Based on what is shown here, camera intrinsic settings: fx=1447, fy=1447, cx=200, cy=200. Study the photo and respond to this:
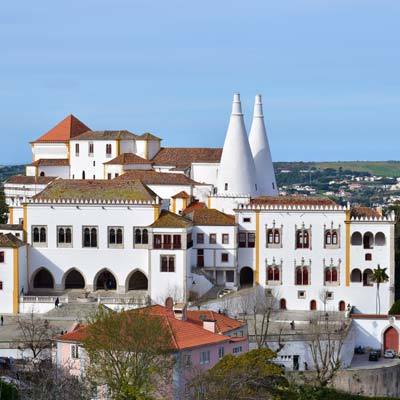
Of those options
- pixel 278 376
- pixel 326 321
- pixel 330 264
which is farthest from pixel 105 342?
pixel 330 264

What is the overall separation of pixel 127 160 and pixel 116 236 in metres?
12.5

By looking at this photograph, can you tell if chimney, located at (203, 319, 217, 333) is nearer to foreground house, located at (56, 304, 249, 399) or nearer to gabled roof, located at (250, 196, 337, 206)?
foreground house, located at (56, 304, 249, 399)

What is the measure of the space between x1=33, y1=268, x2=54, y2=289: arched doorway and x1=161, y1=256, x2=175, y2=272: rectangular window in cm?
693

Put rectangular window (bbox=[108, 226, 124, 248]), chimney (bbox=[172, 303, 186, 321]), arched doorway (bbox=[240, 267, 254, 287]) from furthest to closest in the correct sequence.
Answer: arched doorway (bbox=[240, 267, 254, 287]) → rectangular window (bbox=[108, 226, 124, 248]) → chimney (bbox=[172, 303, 186, 321])

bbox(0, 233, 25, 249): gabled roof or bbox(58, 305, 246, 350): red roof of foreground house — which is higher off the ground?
bbox(0, 233, 25, 249): gabled roof

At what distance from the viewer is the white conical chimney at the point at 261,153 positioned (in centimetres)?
8575

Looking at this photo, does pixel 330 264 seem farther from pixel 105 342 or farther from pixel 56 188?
pixel 105 342

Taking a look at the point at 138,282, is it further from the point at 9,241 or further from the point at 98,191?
the point at 9,241

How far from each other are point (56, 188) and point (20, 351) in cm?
1775

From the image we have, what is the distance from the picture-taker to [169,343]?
5634 centimetres

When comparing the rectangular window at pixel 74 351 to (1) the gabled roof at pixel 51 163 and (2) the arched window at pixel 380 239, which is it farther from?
(1) the gabled roof at pixel 51 163

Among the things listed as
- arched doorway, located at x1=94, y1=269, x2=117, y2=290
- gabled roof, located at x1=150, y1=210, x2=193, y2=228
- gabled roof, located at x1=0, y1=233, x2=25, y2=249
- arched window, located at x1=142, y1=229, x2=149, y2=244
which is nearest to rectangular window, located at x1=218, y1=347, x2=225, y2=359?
gabled roof, located at x1=150, y1=210, x2=193, y2=228

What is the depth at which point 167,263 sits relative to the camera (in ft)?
252

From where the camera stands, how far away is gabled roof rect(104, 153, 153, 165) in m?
90.6
